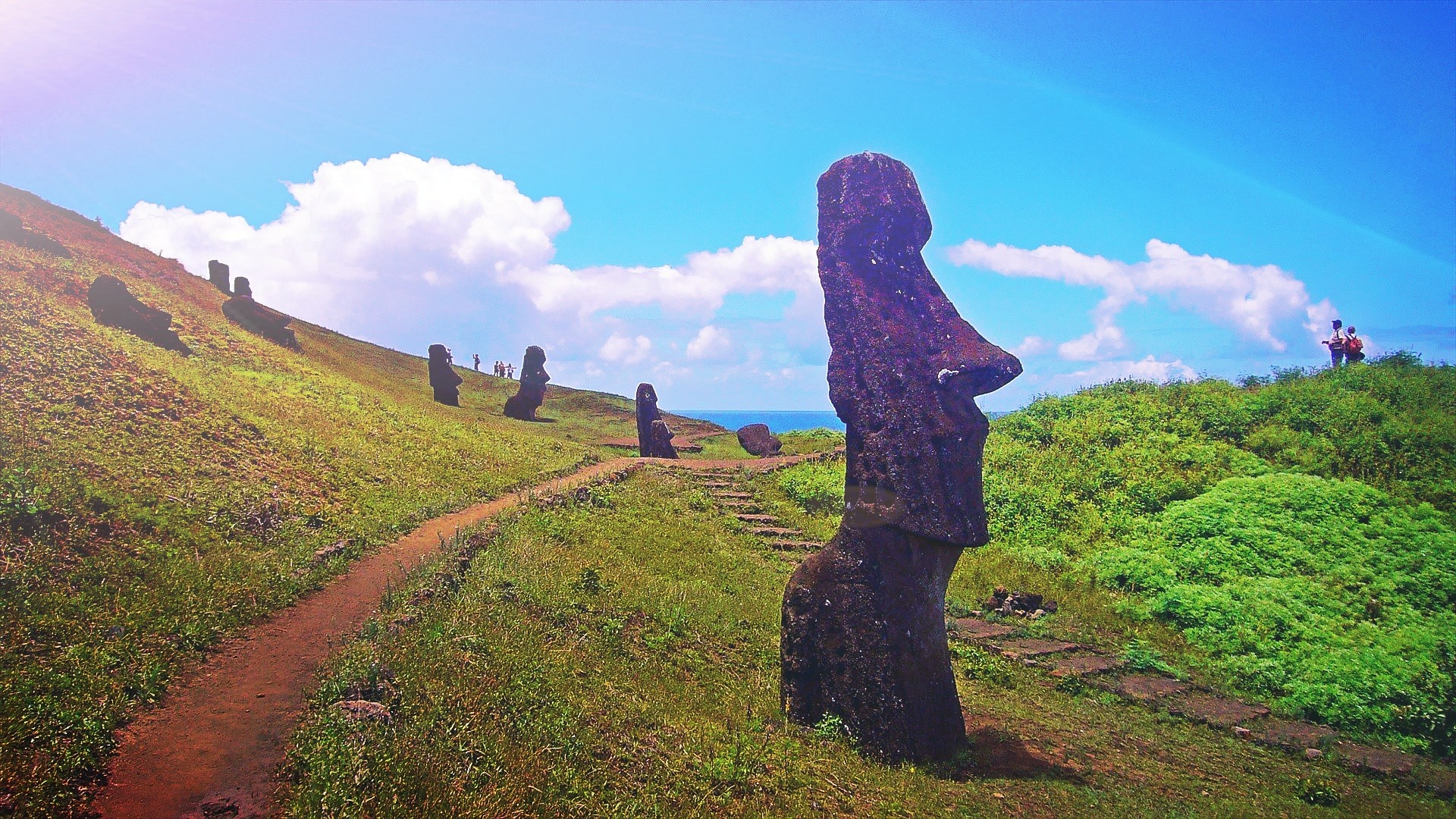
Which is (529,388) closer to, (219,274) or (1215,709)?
(219,274)

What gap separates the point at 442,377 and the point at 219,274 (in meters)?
19.3

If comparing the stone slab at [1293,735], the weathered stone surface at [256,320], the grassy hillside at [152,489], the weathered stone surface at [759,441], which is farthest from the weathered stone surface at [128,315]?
the stone slab at [1293,735]

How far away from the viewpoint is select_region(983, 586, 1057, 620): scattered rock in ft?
51.3

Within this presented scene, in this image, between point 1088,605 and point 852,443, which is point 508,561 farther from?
point 1088,605

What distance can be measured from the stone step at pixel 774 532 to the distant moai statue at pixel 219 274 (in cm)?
4266

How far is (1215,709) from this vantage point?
11742mm

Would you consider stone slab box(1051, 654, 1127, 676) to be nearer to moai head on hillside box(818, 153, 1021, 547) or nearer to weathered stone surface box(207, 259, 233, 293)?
moai head on hillside box(818, 153, 1021, 547)

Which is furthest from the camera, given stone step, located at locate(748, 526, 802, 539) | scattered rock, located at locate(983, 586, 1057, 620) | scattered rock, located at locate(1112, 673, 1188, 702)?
stone step, located at locate(748, 526, 802, 539)

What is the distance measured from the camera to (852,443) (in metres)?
9.16

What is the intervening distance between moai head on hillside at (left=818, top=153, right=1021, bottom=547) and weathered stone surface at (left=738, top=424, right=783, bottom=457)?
25210mm

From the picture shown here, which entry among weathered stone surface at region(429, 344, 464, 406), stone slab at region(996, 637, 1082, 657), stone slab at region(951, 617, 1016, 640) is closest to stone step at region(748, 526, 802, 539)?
stone slab at region(951, 617, 1016, 640)

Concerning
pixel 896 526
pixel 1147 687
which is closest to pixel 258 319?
pixel 896 526

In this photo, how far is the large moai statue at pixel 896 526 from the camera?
8.37m

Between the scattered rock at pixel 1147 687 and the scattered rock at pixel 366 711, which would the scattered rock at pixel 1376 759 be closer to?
the scattered rock at pixel 1147 687
